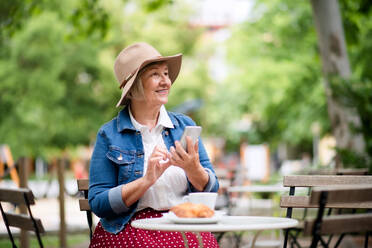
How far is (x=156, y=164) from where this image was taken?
11.2 feet

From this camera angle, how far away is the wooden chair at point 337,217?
290cm

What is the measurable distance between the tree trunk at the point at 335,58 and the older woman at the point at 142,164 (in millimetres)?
6489

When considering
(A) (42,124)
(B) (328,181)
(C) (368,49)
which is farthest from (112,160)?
(A) (42,124)

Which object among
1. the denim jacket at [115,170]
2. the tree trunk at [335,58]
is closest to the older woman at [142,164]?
the denim jacket at [115,170]

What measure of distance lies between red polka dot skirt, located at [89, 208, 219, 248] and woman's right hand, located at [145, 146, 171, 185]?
0.34 m

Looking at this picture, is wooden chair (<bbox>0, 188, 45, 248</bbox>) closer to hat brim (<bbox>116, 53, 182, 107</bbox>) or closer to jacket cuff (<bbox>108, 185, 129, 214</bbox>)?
jacket cuff (<bbox>108, 185, 129, 214</bbox>)

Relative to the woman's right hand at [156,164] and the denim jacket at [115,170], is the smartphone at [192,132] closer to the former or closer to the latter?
the woman's right hand at [156,164]

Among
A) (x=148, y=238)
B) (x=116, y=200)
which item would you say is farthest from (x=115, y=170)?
(x=148, y=238)

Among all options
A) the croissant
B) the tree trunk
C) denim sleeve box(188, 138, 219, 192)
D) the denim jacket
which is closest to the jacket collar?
the denim jacket

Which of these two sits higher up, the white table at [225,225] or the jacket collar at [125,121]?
the jacket collar at [125,121]

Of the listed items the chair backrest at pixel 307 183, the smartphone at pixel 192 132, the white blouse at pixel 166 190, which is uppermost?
the smartphone at pixel 192 132

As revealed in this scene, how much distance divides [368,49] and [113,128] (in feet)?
53.5

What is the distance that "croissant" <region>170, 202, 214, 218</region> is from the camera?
9.97 ft

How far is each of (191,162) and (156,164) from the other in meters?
Result: 0.17
